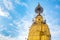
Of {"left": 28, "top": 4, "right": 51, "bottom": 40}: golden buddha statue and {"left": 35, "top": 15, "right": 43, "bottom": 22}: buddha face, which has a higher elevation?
{"left": 35, "top": 15, "right": 43, "bottom": 22}: buddha face

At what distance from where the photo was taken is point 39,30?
6981cm

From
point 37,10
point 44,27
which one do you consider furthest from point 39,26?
point 37,10

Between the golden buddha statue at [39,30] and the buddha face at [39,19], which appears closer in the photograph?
the golden buddha statue at [39,30]

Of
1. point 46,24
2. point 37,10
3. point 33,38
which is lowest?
point 33,38

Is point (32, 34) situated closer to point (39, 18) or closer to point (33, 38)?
point (33, 38)

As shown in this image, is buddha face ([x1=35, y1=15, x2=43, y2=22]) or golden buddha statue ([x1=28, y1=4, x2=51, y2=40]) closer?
golden buddha statue ([x1=28, y1=4, x2=51, y2=40])

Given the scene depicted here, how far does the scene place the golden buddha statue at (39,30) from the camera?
69.3m

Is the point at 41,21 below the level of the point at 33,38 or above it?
above

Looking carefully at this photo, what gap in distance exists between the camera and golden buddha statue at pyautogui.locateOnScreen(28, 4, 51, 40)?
69.3 metres

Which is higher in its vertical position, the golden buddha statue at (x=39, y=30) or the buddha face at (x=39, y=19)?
the buddha face at (x=39, y=19)

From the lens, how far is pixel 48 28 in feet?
234

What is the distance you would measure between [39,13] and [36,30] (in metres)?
6.91

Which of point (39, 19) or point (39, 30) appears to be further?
point (39, 19)

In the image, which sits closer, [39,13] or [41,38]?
[41,38]
